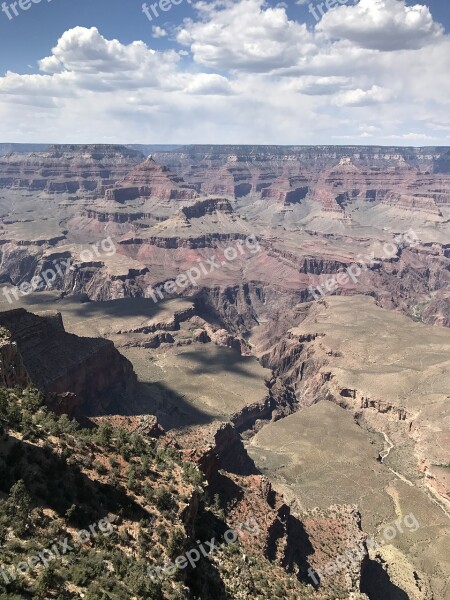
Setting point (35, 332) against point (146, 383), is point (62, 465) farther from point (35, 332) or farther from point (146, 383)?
point (146, 383)

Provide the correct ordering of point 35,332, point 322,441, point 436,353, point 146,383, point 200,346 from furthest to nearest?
point 200,346 < point 436,353 < point 146,383 < point 322,441 < point 35,332

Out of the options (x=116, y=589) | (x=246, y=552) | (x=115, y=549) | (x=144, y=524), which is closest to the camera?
(x=116, y=589)

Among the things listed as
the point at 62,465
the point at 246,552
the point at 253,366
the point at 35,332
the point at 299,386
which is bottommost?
the point at 299,386

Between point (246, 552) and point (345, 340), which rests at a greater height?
point (246, 552)

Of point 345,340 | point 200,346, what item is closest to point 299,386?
point 345,340

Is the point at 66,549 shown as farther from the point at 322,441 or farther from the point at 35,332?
the point at 322,441

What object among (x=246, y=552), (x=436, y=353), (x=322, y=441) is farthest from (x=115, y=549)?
(x=436, y=353)

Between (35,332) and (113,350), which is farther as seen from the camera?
(113,350)
